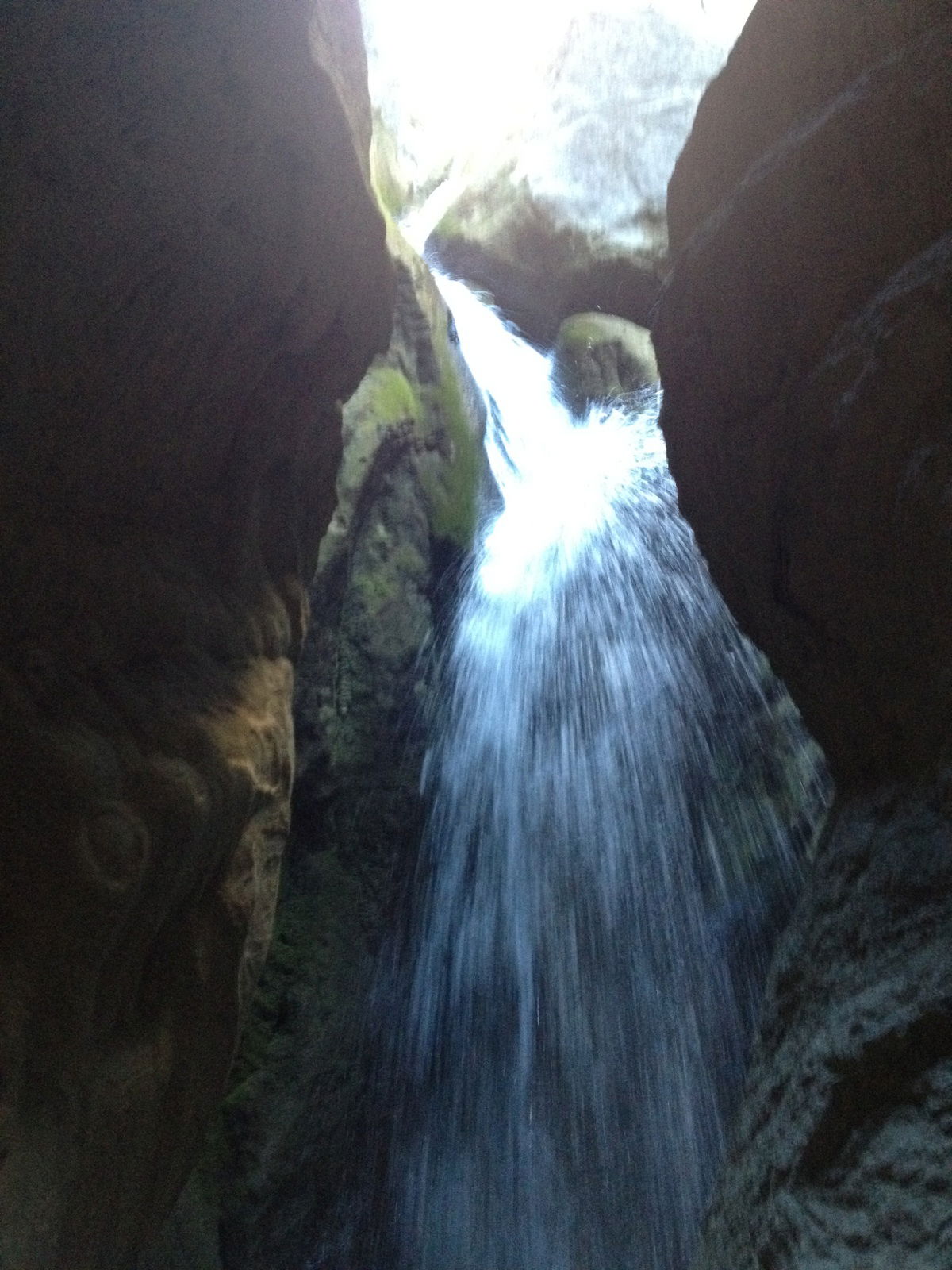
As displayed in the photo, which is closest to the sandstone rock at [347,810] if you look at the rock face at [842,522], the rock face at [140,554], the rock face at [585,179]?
the rock face at [140,554]

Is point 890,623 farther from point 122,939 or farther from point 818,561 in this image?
point 122,939

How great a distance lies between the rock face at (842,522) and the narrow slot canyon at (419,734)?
2 centimetres

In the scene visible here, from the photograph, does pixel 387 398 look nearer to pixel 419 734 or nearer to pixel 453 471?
pixel 453 471

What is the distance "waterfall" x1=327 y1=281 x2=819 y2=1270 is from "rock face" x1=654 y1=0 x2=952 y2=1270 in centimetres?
247

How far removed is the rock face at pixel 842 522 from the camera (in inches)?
79.7

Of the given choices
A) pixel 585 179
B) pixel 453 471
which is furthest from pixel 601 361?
pixel 453 471

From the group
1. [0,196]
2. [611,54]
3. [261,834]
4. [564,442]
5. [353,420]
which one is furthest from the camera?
[611,54]

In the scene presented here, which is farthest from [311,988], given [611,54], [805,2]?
[611,54]

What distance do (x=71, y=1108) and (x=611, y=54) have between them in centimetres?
1633

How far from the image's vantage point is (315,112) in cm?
336

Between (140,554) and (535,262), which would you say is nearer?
(140,554)

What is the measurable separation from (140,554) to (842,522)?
93.9 inches

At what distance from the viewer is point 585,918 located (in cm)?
603

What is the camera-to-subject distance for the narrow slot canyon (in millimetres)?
2498
